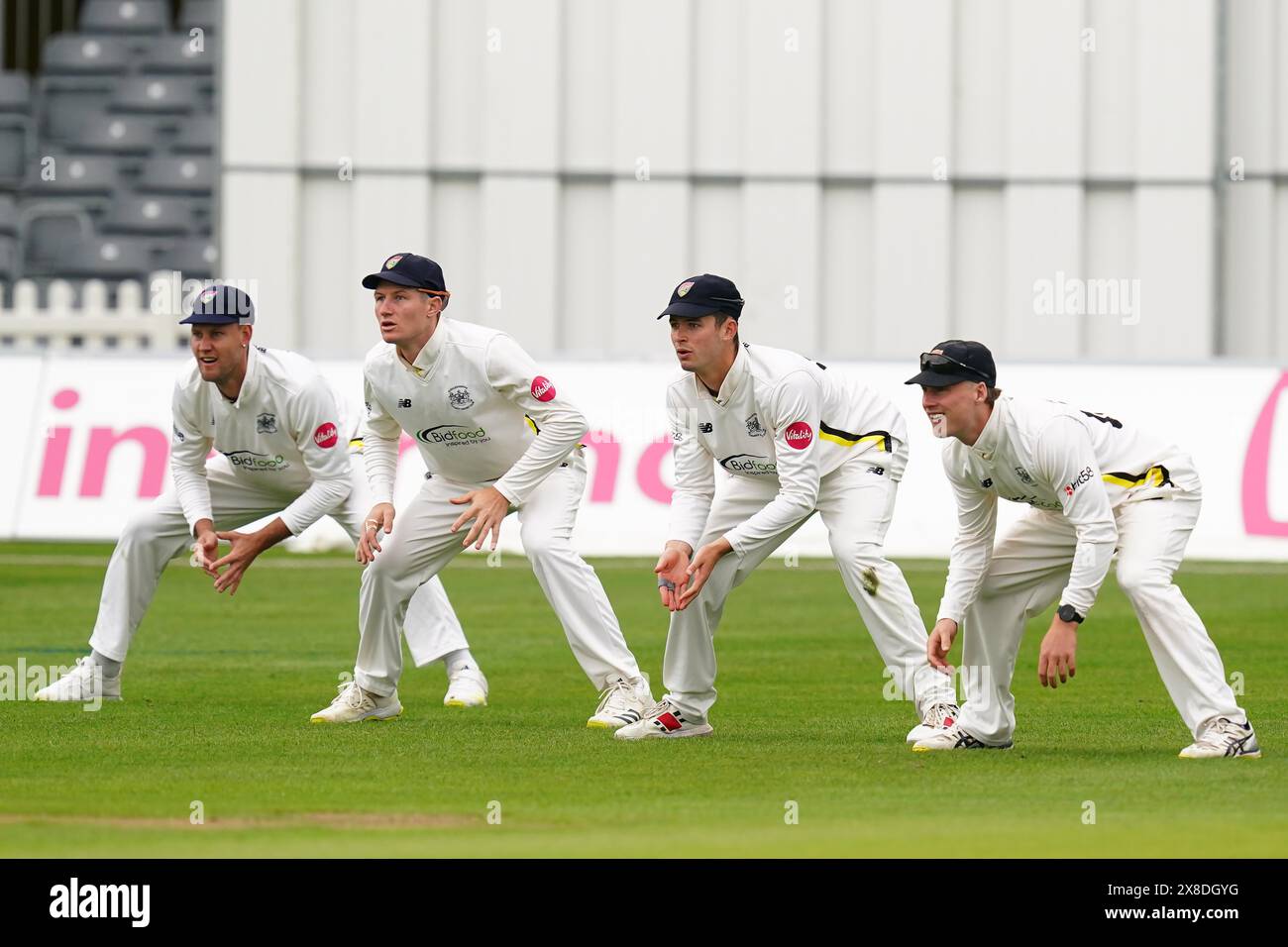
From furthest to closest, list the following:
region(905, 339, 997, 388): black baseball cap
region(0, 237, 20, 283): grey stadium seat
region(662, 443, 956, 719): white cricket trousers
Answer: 1. region(0, 237, 20, 283): grey stadium seat
2. region(662, 443, 956, 719): white cricket trousers
3. region(905, 339, 997, 388): black baseball cap

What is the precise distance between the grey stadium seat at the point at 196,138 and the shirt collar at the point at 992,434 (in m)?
25.7

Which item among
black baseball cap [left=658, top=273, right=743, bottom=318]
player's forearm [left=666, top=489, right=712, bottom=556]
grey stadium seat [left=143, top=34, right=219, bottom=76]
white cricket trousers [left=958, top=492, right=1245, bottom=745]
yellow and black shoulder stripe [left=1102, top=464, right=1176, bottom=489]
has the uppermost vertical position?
grey stadium seat [left=143, top=34, right=219, bottom=76]

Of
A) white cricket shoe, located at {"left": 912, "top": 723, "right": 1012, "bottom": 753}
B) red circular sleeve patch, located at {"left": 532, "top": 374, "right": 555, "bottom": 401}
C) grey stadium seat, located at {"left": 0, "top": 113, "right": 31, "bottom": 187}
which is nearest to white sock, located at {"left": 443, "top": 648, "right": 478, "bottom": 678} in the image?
red circular sleeve patch, located at {"left": 532, "top": 374, "right": 555, "bottom": 401}

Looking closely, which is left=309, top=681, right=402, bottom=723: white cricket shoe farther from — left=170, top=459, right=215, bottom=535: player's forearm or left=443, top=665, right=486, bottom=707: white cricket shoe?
left=170, top=459, right=215, bottom=535: player's forearm

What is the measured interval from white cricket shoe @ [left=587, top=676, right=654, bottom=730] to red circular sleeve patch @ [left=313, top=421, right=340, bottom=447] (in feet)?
7.16

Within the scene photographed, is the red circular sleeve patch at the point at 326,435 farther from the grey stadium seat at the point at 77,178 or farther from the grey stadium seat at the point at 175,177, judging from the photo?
the grey stadium seat at the point at 77,178

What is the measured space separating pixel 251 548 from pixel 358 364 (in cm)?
1158

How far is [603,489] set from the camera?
2094 cm

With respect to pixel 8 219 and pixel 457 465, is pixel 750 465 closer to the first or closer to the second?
pixel 457 465

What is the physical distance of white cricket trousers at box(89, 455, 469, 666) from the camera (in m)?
11.7

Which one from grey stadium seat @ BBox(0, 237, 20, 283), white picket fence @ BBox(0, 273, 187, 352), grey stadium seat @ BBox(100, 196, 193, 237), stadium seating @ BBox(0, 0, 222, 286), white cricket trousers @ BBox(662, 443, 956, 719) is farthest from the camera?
grey stadium seat @ BBox(100, 196, 193, 237)

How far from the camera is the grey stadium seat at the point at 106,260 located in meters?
30.6

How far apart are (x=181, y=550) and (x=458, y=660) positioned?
66.6 inches

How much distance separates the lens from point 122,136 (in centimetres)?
3325
